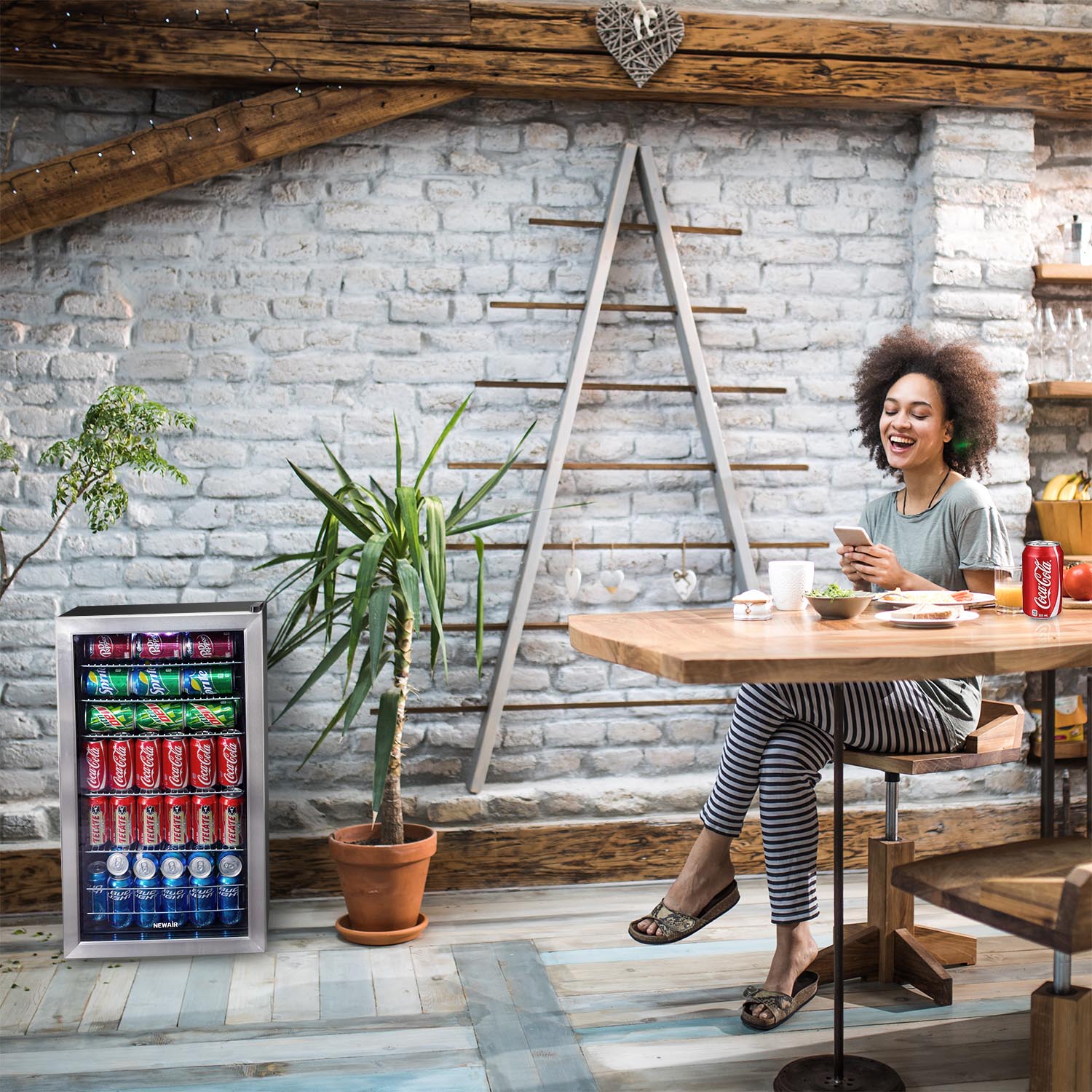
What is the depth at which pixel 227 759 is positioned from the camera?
3033mm

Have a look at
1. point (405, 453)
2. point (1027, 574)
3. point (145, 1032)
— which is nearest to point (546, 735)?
point (405, 453)

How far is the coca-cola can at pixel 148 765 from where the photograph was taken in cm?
302

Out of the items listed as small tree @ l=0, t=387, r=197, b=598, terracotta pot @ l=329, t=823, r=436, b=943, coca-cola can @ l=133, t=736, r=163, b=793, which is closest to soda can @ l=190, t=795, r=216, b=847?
coca-cola can @ l=133, t=736, r=163, b=793

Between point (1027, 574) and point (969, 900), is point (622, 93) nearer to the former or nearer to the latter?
point (1027, 574)

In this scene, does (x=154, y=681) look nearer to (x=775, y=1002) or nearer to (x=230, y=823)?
(x=230, y=823)

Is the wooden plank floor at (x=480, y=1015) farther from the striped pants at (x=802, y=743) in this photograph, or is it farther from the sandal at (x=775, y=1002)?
the striped pants at (x=802, y=743)

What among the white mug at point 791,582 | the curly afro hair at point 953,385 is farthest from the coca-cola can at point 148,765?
the curly afro hair at point 953,385

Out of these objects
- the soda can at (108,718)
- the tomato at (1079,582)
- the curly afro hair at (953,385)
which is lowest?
the soda can at (108,718)

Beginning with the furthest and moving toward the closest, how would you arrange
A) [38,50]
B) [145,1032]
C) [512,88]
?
[512,88] → [38,50] → [145,1032]

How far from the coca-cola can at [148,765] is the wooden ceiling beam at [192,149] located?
4.79ft

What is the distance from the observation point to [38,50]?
3219 millimetres

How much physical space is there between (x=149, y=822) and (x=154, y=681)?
14.8 inches

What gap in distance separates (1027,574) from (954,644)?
1.69 ft

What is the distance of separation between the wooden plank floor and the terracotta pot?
66 millimetres
